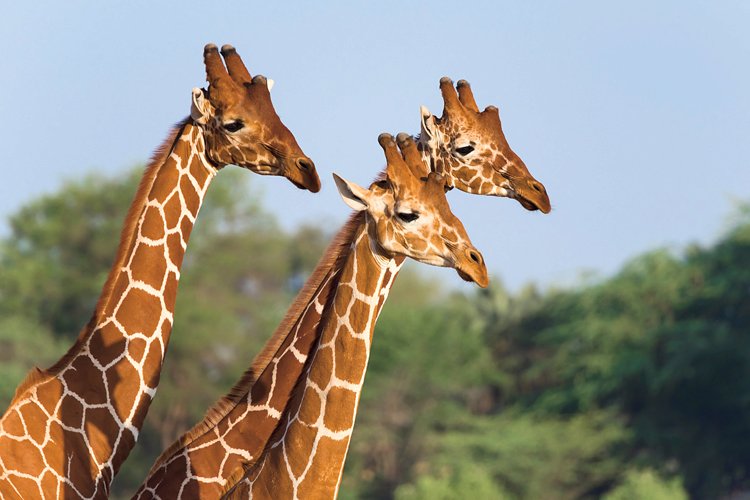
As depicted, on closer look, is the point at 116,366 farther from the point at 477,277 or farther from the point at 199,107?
the point at 477,277

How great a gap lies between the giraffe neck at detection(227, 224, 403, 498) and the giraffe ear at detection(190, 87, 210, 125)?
2.29m

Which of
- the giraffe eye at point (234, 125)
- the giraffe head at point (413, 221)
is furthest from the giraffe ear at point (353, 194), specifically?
the giraffe eye at point (234, 125)

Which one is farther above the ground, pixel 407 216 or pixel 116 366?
pixel 407 216

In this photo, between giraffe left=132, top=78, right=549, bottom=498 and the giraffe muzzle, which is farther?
the giraffe muzzle

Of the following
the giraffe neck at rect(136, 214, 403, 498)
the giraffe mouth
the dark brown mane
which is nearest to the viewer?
the giraffe mouth

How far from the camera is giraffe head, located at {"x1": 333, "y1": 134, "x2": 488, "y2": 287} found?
24.6ft

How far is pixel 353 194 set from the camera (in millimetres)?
7598

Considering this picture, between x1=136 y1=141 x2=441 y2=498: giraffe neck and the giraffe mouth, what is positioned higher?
the giraffe mouth

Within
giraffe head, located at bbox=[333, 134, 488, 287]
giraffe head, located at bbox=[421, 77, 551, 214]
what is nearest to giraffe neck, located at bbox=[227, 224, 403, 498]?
giraffe head, located at bbox=[333, 134, 488, 287]

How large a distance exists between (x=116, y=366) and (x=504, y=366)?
48801 millimetres

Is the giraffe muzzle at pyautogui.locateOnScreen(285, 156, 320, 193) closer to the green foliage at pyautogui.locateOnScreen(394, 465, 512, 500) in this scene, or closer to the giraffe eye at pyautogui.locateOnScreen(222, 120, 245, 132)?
the giraffe eye at pyautogui.locateOnScreen(222, 120, 245, 132)

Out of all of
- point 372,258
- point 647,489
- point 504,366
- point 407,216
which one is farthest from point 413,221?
point 504,366

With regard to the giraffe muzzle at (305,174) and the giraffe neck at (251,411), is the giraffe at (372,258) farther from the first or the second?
the giraffe muzzle at (305,174)

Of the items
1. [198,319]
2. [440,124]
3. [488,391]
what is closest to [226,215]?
[198,319]
